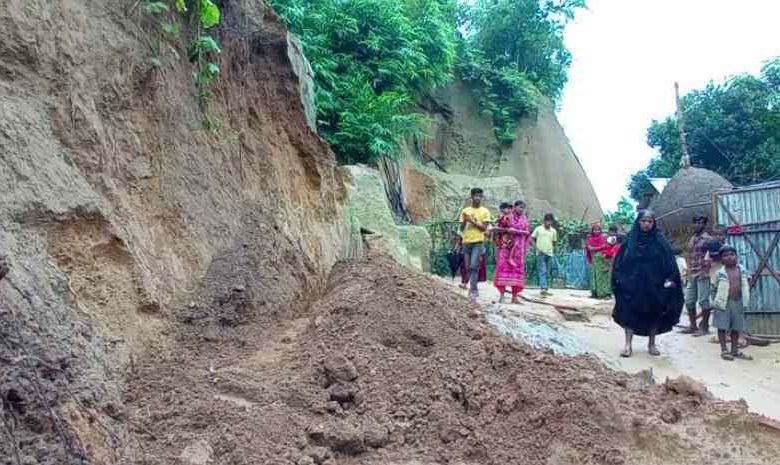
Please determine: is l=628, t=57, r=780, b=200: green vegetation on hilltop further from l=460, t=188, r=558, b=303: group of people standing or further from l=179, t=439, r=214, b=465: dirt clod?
l=179, t=439, r=214, b=465: dirt clod

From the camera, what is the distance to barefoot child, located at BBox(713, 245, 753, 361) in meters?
7.69

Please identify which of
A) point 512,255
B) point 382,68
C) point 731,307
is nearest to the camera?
point 731,307

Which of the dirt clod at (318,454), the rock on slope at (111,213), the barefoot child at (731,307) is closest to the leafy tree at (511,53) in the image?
the barefoot child at (731,307)

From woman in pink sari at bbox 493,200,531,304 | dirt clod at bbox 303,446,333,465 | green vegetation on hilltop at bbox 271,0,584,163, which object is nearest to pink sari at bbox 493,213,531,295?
woman in pink sari at bbox 493,200,531,304

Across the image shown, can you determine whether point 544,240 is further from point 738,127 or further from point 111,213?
point 738,127

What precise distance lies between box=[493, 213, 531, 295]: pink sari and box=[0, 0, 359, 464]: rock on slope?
4.00 metres

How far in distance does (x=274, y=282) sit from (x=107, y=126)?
1586 millimetres

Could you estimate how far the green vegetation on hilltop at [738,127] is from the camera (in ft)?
68.4

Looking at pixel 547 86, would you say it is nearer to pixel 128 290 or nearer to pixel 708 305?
pixel 708 305

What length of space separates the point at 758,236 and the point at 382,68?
10132 mm

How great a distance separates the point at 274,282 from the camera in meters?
5.00

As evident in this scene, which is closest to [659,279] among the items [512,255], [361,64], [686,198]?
[512,255]

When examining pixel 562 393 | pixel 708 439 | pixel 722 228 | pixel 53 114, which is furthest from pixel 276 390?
pixel 722 228

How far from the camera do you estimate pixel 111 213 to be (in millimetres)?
3848
